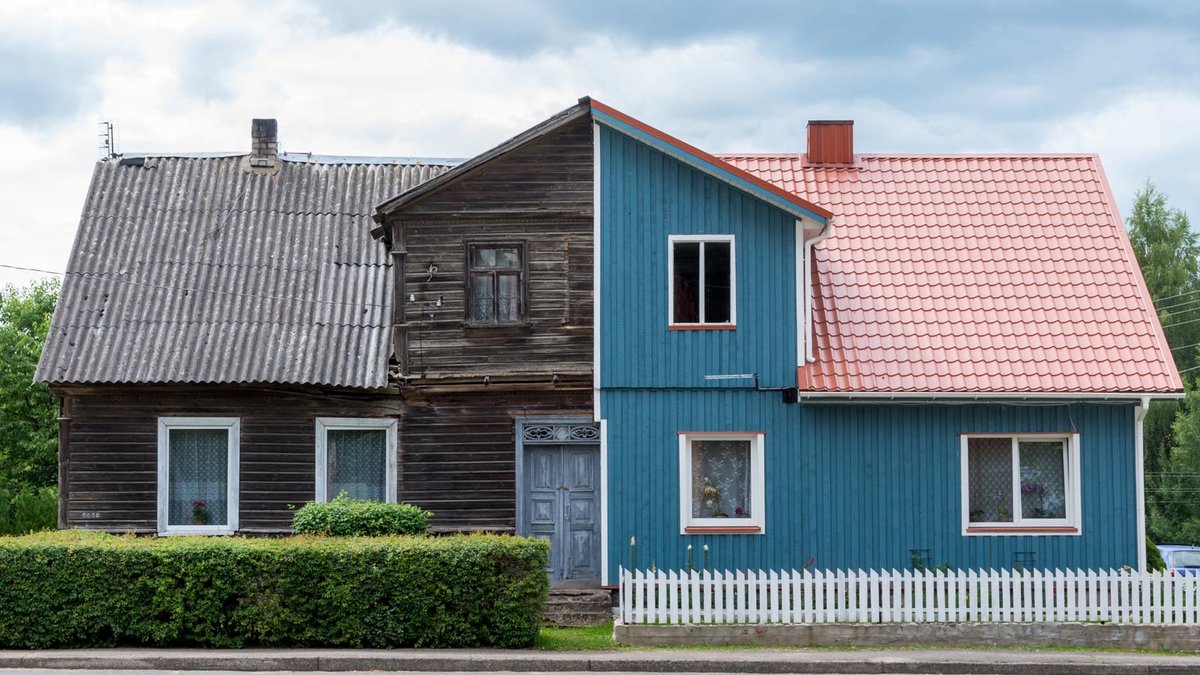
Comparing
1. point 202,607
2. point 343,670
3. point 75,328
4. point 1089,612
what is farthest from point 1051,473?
point 75,328

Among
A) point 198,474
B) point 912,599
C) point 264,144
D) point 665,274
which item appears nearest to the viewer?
point 912,599

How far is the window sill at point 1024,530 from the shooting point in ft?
61.0

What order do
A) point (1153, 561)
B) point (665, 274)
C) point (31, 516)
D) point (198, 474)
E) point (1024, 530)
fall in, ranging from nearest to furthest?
point (1024, 530), point (665, 274), point (198, 474), point (1153, 561), point (31, 516)

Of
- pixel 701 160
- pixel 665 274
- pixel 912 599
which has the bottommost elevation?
pixel 912 599

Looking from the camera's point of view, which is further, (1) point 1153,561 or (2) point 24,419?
(2) point 24,419

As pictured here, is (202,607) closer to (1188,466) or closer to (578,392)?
(578,392)

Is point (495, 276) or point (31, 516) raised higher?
point (495, 276)

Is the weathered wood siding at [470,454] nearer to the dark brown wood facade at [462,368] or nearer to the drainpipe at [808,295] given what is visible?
the dark brown wood facade at [462,368]

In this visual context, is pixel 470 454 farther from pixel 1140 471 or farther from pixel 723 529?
pixel 1140 471

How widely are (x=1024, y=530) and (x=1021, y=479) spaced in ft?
2.41

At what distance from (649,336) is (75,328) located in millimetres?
8180

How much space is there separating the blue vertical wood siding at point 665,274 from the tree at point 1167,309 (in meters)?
34.6

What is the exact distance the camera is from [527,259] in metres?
18.9

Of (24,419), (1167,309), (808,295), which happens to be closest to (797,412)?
(808,295)
